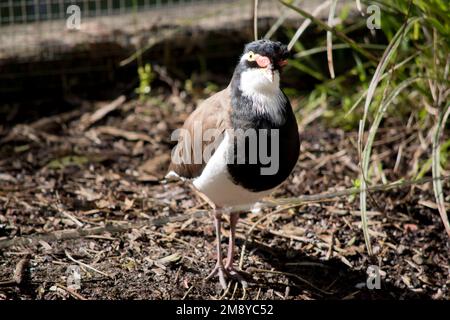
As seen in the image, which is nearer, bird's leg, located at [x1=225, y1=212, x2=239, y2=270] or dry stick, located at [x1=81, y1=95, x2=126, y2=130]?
bird's leg, located at [x1=225, y1=212, x2=239, y2=270]

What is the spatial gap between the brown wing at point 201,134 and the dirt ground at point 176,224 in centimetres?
30

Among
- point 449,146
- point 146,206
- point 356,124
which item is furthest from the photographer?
point 356,124

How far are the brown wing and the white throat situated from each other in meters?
0.14

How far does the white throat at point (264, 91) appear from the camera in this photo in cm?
369

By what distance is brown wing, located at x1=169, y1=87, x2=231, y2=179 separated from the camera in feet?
12.3

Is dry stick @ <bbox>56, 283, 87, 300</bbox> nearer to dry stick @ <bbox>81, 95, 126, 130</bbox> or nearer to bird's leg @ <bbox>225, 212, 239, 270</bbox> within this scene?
bird's leg @ <bbox>225, 212, 239, 270</bbox>

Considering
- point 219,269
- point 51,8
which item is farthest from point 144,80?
point 219,269

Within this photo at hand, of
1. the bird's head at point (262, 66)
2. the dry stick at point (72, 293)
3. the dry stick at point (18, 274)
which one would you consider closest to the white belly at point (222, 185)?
the bird's head at point (262, 66)

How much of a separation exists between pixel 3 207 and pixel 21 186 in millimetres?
328

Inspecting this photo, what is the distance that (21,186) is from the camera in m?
4.75

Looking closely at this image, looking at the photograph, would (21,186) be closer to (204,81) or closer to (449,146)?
(204,81)

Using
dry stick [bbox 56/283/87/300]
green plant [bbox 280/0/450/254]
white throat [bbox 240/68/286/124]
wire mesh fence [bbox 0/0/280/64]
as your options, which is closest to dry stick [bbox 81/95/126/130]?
wire mesh fence [bbox 0/0/280/64]
